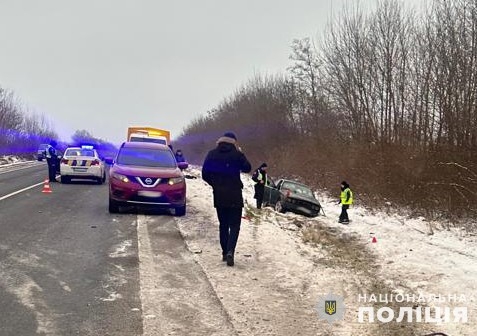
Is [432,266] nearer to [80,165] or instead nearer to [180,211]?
[180,211]

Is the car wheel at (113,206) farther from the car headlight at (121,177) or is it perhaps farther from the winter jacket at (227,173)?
the winter jacket at (227,173)

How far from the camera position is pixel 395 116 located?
887 inches

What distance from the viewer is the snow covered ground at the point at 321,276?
186 inches

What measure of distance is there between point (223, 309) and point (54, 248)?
3668mm

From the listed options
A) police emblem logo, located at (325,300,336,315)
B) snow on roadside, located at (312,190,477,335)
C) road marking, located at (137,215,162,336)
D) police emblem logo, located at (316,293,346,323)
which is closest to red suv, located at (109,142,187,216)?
road marking, located at (137,215,162,336)

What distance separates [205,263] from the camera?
6.90 metres

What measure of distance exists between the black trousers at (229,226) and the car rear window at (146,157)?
5.44 meters

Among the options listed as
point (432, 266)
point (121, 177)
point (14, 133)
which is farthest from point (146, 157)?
point (14, 133)

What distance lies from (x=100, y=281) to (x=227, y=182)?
2.19 meters

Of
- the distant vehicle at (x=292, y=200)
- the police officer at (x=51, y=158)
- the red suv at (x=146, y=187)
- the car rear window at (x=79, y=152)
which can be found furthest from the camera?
the police officer at (x=51, y=158)

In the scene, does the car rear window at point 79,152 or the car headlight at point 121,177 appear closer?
the car headlight at point 121,177

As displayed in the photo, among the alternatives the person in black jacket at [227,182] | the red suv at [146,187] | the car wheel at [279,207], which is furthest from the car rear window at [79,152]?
the person in black jacket at [227,182]

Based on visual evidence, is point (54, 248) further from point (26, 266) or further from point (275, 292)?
point (275, 292)

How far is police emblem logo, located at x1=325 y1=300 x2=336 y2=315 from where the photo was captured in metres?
5.09
